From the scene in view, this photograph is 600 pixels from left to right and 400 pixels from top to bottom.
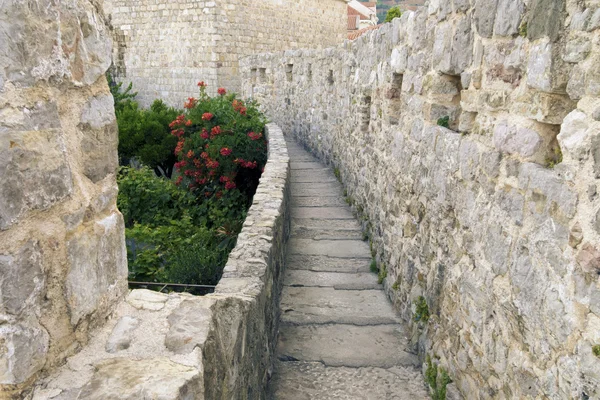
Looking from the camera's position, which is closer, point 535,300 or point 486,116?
point 535,300

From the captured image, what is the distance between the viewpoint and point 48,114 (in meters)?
1.17

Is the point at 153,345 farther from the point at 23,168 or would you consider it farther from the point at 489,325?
the point at 489,325

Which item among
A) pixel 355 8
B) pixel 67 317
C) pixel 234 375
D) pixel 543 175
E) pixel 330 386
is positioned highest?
pixel 355 8

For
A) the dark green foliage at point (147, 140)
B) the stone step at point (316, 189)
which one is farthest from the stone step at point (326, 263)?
the dark green foliage at point (147, 140)

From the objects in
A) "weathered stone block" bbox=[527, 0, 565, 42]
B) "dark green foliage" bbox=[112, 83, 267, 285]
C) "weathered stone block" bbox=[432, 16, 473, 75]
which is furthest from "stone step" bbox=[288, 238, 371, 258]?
"weathered stone block" bbox=[527, 0, 565, 42]

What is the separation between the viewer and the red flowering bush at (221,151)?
796 cm

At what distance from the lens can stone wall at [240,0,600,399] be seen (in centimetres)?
155

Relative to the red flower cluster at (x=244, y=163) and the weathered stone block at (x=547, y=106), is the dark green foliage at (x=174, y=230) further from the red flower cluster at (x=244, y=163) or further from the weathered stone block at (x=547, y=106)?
Answer: the weathered stone block at (x=547, y=106)

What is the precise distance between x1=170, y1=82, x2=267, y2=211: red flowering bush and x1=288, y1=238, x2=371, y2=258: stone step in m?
2.83

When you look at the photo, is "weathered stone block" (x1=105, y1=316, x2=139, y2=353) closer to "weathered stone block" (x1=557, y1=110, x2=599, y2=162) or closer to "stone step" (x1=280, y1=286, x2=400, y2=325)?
"weathered stone block" (x1=557, y1=110, x2=599, y2=162)

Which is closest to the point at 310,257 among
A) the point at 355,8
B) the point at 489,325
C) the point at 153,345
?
the point at 489,325

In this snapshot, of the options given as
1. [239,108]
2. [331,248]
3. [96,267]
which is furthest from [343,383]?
[239,108]

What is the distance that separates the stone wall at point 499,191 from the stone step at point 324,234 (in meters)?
1.16

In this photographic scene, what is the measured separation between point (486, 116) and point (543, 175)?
64 centimetres
